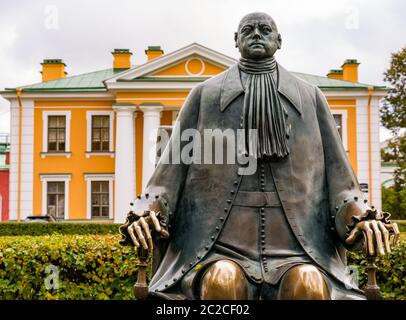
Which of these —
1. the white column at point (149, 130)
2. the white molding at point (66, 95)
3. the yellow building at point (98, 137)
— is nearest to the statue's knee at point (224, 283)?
the white column at point (149, 130)

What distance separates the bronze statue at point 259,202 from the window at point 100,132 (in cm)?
3139

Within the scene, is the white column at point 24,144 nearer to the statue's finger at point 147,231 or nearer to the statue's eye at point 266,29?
the statue's eye at point 266,29

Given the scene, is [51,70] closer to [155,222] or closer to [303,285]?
[155,222]

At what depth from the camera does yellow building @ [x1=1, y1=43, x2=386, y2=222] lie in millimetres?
32531

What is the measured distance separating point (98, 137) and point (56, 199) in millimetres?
3543

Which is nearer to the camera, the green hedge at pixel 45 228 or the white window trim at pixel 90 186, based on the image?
the green hedge at pixel 45 228

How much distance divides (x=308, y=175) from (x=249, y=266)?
0.51 metres

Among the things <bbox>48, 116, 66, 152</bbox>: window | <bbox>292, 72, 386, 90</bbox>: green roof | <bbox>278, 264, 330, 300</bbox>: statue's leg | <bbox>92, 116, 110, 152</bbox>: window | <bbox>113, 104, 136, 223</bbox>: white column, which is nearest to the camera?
<bbox>278, 264, 330, 300</bbox>: statue's leg

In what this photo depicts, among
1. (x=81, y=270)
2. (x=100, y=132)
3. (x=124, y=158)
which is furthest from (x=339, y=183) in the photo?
(x=100, y=132)

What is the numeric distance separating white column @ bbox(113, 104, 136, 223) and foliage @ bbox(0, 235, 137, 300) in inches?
949

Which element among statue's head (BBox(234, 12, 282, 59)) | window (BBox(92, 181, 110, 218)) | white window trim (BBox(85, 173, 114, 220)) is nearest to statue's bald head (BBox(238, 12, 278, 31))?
statue's head (BBox(234, 12, 282, 59))

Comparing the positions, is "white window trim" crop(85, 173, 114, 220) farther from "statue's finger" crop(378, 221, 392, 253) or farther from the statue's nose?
"statue's finger" crop(378, 221, 392, 253)

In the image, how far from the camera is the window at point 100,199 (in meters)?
33.8

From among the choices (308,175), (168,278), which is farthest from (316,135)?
(168,278)
